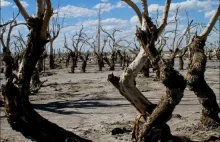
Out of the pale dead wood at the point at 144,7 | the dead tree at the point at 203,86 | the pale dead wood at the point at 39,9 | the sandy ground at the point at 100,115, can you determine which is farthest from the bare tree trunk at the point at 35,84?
the pale dead wood at the point at 144,7

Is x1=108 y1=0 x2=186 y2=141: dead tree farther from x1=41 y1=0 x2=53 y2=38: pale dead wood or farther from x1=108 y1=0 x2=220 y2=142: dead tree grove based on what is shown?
x1=41 y1=0 x2=53 y2=38: pale dead wood

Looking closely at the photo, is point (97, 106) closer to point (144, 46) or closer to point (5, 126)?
point (5, 126)

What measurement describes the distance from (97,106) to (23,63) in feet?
17.0

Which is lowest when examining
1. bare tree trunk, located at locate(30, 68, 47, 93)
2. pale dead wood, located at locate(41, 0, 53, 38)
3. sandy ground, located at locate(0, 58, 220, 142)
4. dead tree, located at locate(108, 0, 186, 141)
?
sandy ground, located at locate(0, 58, 220, 142)

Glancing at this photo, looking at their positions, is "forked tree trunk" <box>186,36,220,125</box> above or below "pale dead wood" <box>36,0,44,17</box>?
below

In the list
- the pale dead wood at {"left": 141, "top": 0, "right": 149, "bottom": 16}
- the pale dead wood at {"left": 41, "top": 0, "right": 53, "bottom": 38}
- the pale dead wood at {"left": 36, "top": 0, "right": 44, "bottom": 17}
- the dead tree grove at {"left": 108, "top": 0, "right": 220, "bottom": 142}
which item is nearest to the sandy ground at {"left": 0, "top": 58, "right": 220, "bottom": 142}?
the dead tree grove at {"left": 108, "top": 0, "right": 220, "bottom": 142}

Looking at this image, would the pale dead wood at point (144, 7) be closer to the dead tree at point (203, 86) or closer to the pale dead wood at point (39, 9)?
the dead tree at point (203, 86)

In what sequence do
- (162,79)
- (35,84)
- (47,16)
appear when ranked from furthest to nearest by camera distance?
(35,84)
(47,16)
(162,79)

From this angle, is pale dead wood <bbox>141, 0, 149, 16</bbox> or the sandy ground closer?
pale dead wood <bbox>141, 0, 149, 16</bbox>

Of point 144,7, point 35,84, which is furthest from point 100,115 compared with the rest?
point 35,84

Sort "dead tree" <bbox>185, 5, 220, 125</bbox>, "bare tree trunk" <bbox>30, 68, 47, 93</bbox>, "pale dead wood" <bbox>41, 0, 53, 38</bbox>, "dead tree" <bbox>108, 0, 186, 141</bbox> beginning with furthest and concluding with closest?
1. "bare tree trunk" <bbox>30, 68, 47, 93</bbox>
2. "dead tree" <bbox>185, 5, 220, 125</bbox>
3. "pale dead wood" <bbox>41, 0, 53, 38</bbox>
4. "dead tree" <bbox>108, 0, 186, 141</bbox>

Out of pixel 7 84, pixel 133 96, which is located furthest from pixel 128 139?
pixel 7 84

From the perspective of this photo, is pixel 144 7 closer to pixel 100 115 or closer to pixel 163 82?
pixel 163 82

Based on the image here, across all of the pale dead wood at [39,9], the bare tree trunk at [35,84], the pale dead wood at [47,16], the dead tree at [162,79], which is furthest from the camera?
the bare tree trunk at [35,84]
